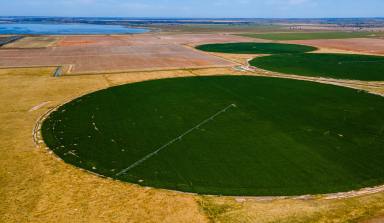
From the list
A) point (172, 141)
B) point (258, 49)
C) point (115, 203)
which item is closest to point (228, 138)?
point (172, 141)

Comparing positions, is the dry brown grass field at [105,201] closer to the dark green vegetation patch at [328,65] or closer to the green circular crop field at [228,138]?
the green circular crop field at [228,138]

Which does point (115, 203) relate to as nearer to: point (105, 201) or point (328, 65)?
point (105, 201)

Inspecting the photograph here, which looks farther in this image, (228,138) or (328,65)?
(328,65)

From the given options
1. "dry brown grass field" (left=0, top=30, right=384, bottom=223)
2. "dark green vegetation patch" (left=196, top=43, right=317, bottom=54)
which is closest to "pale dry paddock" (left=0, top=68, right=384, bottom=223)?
"dry brown grass field" (left=0, top=30, right=384, bottom=223)

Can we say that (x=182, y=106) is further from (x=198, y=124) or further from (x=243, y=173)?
(x=243, y=173)

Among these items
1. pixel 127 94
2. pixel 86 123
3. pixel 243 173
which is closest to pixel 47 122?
pixel 86 123
